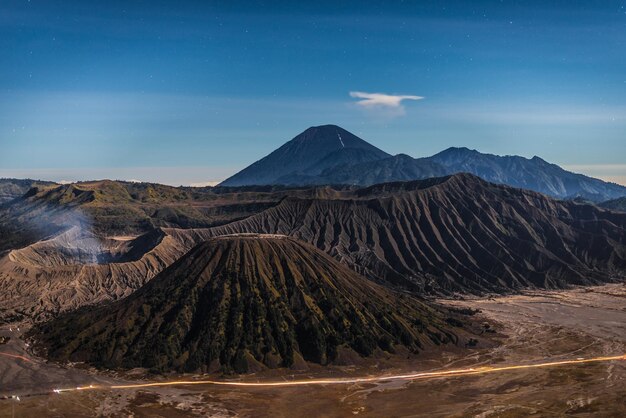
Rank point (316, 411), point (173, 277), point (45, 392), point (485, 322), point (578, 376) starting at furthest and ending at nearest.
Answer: point (485, 322)
point (173, 277)
point (578, 376)
point (45, 392)
point (316, 411)

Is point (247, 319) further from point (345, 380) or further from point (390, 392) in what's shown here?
point (390, 392)

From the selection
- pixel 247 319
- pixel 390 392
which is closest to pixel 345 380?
pixel 390 392

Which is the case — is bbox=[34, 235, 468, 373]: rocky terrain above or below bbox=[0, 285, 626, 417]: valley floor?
above

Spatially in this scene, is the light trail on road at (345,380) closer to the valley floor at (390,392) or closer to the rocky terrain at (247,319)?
the valley floor at (390,392)

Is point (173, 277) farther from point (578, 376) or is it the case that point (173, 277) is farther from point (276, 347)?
point (578, 376)

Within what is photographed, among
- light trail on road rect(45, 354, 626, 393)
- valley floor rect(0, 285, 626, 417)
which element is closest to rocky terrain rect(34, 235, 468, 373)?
light trail on road rect(45, 354, 626, 393)

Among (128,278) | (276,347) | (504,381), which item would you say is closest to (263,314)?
(276,347)

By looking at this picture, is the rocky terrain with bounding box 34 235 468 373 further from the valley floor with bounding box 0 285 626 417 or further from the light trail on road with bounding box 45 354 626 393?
the valley floor with bounding box 0 285 626 417
